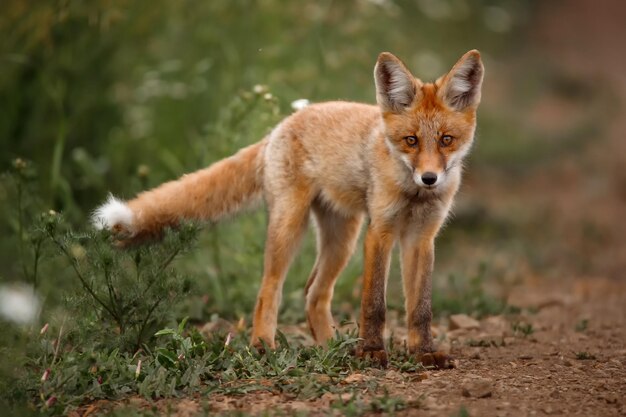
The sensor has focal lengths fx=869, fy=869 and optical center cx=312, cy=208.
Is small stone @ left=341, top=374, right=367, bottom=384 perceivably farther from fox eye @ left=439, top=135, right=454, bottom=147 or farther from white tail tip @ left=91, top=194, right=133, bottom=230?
white tail tip @ left=91, top=194, right=133, bottom=230

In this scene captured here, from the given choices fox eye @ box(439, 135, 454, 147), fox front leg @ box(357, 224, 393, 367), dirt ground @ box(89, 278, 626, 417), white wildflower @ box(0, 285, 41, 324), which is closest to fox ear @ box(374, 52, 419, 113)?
fox eye @ box(439, 135, 454, 147)

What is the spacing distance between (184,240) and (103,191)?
120 inches

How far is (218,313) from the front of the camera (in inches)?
251

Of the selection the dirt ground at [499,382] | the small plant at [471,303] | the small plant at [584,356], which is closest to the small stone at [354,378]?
the dirt ground at [499,382]

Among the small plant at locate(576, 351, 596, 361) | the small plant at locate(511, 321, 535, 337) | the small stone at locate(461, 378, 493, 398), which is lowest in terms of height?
the small stone at locate(461, 378, 493, 398)

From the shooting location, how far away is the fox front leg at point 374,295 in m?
4.91

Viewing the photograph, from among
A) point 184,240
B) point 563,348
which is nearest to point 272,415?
point 184,240

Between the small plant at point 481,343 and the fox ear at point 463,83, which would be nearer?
the fox ear at point 463,83

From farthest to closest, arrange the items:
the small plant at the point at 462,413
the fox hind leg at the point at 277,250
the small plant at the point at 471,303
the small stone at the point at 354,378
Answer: the small plant at the point at 471,303 < the fox hind leg at the point at 277,250 < the small stone at the point at 354,378 < the small plant at the point at 462,413

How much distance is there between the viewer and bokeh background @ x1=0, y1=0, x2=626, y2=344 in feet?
21.8

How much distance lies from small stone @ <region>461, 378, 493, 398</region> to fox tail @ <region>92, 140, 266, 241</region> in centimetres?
192

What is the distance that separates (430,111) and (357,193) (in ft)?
2.53

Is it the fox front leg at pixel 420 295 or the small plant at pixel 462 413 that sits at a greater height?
the fox front leg at pixel 420 295

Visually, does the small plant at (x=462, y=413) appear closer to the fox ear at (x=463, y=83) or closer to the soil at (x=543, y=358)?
the soil at (x=543, y=358)
